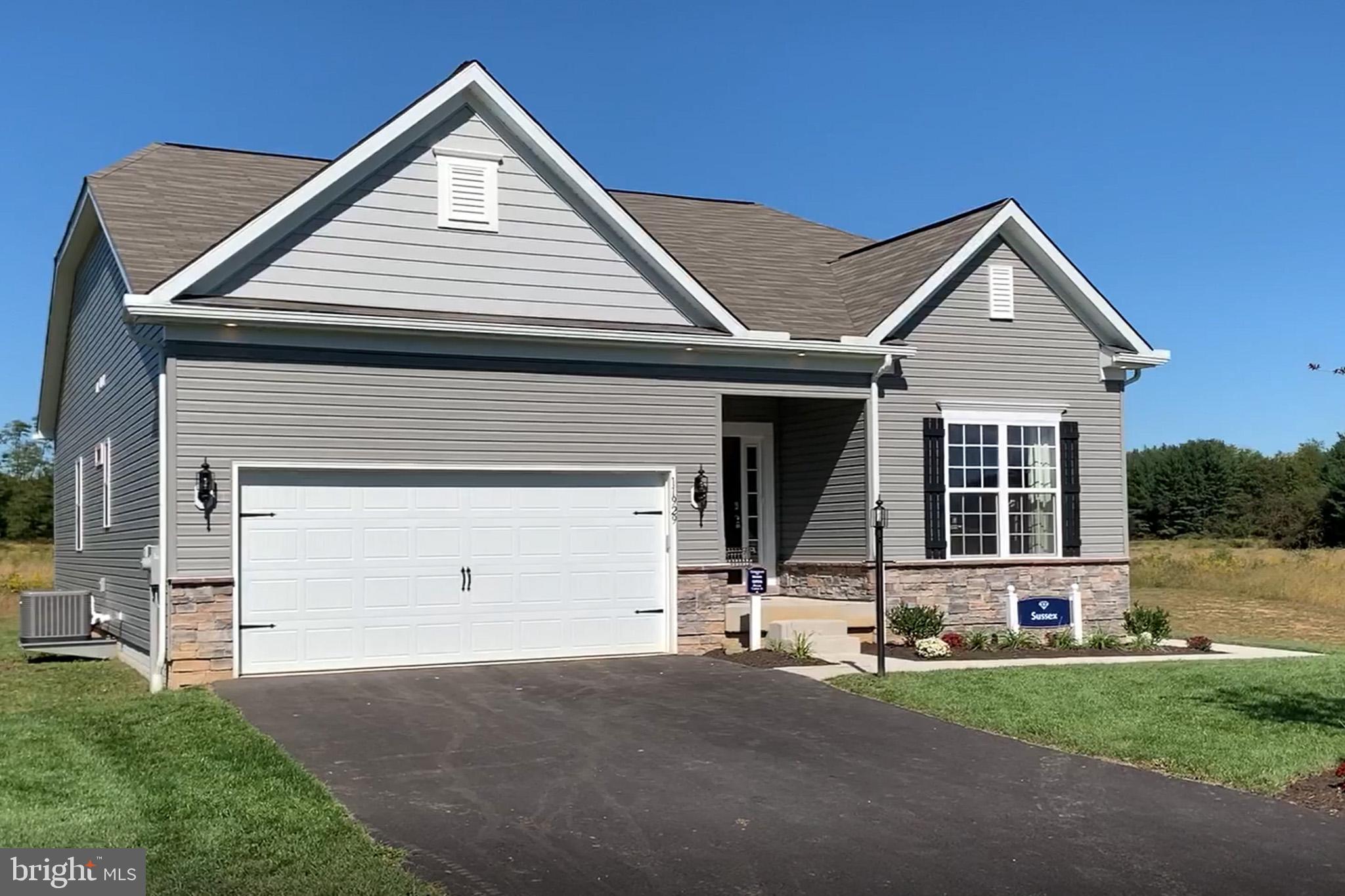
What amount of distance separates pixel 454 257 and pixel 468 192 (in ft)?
2.54

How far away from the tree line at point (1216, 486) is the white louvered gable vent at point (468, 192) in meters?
57.5

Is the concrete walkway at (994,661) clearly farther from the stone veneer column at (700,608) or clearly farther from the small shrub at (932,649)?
the stone veneer column at (700,608)

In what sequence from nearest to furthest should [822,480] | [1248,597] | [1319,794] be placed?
[1319,794] → [822,480] → [1248,597]

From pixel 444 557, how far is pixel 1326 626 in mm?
15683

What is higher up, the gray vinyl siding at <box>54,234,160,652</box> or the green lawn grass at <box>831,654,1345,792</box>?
the gray vinyl siding at <box>54,234,160,652</box>

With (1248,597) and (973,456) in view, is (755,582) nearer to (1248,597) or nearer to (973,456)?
(973,456)

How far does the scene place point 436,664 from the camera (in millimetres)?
14773

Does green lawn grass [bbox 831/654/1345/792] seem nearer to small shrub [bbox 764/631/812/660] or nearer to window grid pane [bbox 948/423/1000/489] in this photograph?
small shrub [bbox 764/631/812/660]

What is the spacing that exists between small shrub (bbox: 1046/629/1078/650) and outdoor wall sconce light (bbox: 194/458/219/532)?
10367mm

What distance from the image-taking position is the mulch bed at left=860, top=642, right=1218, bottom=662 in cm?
1614

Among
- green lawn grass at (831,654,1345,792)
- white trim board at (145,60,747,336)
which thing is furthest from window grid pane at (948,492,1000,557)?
white trim board at (145,60,747,336)

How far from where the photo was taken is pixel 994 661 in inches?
626

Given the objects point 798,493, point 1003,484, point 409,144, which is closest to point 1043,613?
point 1003,484

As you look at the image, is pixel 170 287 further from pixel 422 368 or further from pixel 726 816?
pixel 726 816
